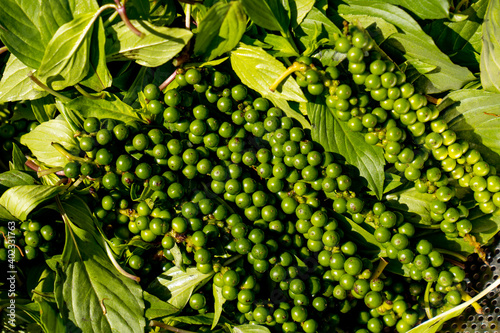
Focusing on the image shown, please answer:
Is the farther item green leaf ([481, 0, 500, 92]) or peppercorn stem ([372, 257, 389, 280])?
peppercorn stem ([372, 257, 389, 280])

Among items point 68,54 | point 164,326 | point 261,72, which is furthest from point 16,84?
point 164,326

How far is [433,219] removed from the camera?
1.19 m

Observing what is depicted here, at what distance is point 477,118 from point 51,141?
1257mm

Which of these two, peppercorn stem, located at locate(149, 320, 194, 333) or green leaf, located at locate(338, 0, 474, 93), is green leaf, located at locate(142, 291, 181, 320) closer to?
peppercorn stem, located at locate(149, 320, 194, 333)

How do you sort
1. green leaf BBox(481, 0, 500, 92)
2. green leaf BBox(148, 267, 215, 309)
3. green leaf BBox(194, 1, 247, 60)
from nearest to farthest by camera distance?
green leaf BBox(194, 1, 247, 60) → green leaf BBox(481, 0, 500, 92) → green leaf BBox(148, 267, 215, 309)

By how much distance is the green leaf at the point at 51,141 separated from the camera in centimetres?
117

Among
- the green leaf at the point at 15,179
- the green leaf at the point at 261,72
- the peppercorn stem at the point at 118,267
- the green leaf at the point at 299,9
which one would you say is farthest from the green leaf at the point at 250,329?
the green leaf at the point at 299,9

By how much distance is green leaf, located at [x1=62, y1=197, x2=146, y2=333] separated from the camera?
3.81 feet

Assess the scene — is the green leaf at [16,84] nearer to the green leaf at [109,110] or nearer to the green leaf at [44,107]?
the green leaf at [44,107]

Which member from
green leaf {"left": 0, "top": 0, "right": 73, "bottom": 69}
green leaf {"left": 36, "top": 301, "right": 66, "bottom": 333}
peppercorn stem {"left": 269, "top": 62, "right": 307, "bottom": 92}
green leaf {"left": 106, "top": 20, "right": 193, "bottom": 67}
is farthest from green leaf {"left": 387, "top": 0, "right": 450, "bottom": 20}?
green leaf {"left": 36, "top": 301, "right": 66, "bottom": 333}

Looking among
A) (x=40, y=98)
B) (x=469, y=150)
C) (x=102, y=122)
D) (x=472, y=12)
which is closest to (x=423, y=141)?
(x=469, y=150)

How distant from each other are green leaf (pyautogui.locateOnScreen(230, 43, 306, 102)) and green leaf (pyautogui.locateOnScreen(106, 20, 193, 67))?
0.17 m

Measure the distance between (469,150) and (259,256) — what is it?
648 millimetres

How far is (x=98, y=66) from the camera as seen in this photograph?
1122 mm
